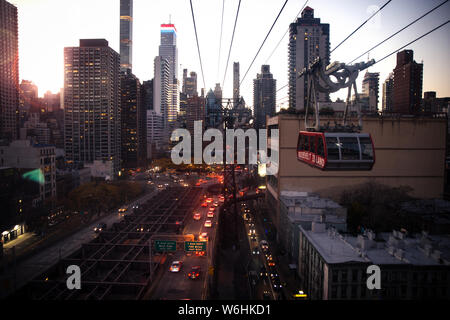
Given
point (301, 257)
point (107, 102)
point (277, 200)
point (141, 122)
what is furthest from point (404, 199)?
point (141, 122)

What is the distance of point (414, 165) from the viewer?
26219 mm

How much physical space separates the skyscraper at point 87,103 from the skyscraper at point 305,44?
129ft

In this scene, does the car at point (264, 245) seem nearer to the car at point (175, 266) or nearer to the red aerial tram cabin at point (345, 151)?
the car at point (175, 266)

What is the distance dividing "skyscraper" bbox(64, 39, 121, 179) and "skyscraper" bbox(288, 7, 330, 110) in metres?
39.4

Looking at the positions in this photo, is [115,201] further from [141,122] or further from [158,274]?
[141,122]

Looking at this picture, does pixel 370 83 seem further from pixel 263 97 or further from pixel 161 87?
pixel 161 87

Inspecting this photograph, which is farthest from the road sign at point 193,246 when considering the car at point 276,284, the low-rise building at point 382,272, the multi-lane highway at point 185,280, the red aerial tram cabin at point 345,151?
the red aerial tram cabin at point 345,151

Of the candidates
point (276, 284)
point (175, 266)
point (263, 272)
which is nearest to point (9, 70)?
point (175, 266)

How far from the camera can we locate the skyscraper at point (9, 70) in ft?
180

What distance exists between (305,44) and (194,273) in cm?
5845

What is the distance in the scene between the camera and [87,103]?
56000 mm

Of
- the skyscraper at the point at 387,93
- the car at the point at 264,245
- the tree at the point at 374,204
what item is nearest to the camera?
the car at the point at 264,245
